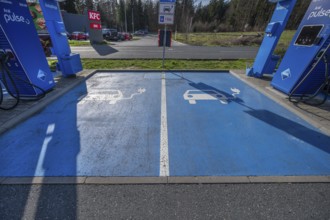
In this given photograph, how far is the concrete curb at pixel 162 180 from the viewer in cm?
243

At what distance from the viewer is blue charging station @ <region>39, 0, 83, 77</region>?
5949 millimetres

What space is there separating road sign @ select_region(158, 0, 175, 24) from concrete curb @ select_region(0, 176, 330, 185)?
7.29 m

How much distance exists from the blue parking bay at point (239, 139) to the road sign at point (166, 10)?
4204 millimetres

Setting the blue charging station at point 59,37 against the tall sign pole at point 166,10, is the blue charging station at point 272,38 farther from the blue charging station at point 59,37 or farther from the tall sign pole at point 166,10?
the blue charging station at point 59,37

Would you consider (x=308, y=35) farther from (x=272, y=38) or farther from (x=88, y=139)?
(x=88, y=139)

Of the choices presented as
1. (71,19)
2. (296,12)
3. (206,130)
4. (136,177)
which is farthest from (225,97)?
(71,19)

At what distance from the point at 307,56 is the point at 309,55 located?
60 mm

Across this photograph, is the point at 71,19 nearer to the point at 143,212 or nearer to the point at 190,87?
the point at 190,87

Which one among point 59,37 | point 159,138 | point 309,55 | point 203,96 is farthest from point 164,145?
point 59,37

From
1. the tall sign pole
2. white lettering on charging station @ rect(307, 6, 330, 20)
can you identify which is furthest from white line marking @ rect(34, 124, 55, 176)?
white lettering on charging station @ rect(307, 6, 330, 20)

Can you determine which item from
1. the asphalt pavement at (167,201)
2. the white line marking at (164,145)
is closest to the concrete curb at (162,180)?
the asphalt pavement at (167,201)

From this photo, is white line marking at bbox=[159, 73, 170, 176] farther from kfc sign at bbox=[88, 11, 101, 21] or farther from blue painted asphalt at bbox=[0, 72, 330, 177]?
kfc sign at bbox=[88, 11, 101, 21]

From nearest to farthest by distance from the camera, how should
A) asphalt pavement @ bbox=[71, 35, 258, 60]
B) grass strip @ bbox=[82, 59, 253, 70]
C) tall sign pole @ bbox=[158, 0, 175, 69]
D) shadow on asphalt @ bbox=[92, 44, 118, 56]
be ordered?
tall sign pole @ bbox=[158, 0, 175, 69] → grass strip @ bbox=[82, 59, 253, 70] → asphalt pavement @ bbox=[71, 35, 258, 60] → shadow on asphalt @ bbox=[92, 44, 118, 56]

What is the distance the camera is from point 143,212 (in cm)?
204
